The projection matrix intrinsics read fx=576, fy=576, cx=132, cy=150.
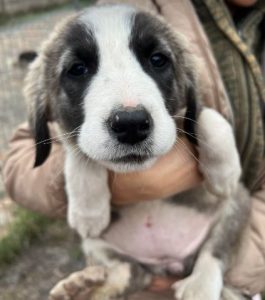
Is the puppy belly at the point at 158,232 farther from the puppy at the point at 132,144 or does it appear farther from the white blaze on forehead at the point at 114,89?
the white blaze on forehead at the point at 114,89

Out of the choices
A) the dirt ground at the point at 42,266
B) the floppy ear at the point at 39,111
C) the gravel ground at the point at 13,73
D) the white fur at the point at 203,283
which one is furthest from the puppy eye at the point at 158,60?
the gravel ground at the point at 13,73

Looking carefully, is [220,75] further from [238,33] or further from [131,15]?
[131,15]

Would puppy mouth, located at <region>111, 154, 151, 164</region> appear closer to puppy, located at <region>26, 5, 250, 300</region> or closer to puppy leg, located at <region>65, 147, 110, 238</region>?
puppy, located at <region>26, 5, 250, 300</region>

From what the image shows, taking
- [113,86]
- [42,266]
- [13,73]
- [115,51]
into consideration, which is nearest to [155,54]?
[115,51]

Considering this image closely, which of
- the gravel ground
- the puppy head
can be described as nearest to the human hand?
the puppy head

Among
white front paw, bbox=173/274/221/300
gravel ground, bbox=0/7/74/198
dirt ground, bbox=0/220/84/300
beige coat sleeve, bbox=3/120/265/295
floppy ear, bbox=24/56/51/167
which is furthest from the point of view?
gravel ground, bbox=0/7/74/198
